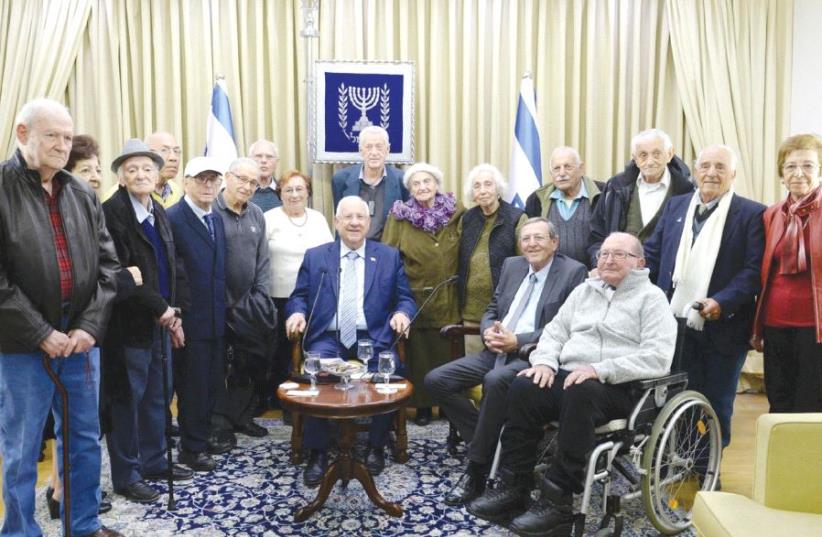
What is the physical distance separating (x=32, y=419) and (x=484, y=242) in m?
2.41

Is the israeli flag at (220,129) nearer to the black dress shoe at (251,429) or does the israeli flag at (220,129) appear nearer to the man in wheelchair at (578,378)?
the black dress shoe at (251,429)

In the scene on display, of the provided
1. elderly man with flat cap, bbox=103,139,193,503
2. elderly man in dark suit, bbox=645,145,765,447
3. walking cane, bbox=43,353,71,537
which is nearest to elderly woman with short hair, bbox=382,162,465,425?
elderly man in dark suit, bbox=645,145,765,447

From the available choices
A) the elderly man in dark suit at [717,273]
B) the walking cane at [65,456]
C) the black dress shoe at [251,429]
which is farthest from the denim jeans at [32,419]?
the elderly man in dark suit at [717,273]

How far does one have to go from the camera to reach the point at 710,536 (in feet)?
6.79

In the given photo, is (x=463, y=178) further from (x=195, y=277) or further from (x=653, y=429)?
(x=653, y=429)

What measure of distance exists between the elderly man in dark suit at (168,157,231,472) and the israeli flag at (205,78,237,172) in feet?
4.70

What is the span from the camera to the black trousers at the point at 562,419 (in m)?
2.75

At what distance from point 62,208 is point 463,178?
3409 mm

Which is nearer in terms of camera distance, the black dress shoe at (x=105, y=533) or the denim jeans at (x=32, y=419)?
the denim jeans at (x=32, y=419)

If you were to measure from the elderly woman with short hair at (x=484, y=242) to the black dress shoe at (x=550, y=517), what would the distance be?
4.46 ft

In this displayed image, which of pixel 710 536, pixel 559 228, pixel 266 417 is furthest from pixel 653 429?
pixel 266 417

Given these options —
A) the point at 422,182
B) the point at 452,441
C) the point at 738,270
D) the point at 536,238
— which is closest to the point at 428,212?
the point at 422,182

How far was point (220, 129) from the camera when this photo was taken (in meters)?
5.00

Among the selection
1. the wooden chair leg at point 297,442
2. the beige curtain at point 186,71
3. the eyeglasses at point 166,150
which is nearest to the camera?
the wooden chair leg at point 297,442
